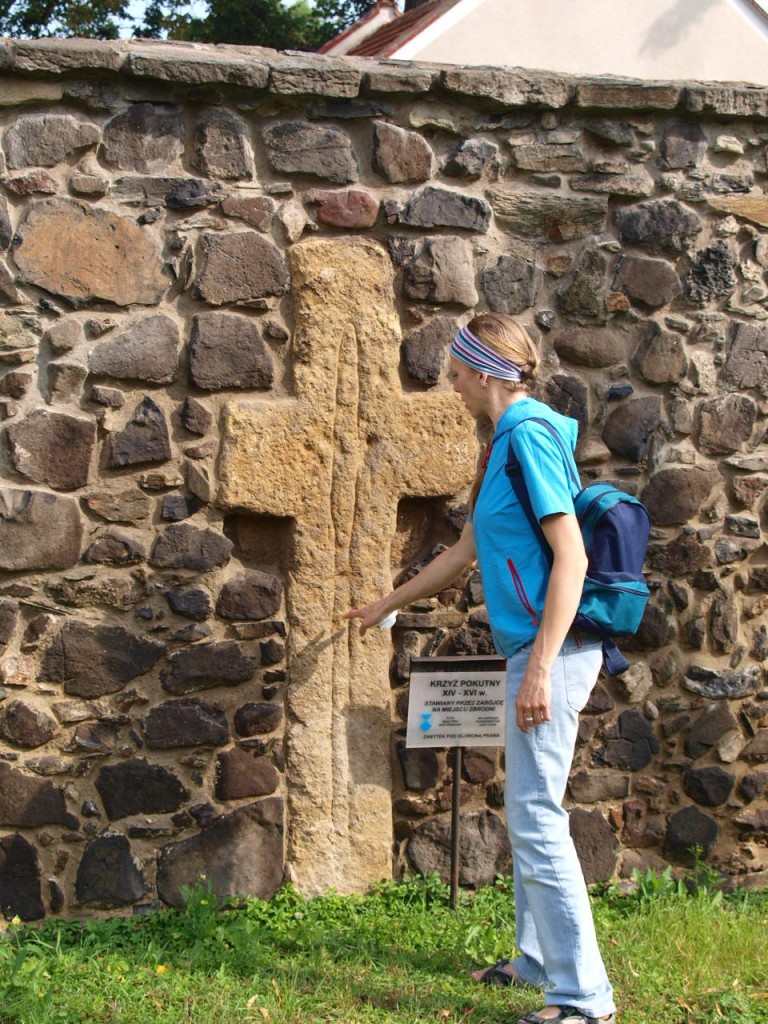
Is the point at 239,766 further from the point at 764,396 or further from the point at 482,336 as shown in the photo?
the point at 764,396

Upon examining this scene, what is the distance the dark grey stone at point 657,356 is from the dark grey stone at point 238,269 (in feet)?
3.97

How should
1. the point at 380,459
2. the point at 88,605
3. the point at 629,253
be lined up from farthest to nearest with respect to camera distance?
the point at 629,253
the point at 380,459
the point at 88,605

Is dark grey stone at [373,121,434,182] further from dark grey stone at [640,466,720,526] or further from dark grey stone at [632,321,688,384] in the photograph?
dark grey stone at [640,466,720,526]

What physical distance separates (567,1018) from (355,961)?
0.69m

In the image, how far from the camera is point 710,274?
388cm

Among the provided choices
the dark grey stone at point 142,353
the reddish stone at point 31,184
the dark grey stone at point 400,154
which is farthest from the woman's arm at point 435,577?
the reddish stone at point 31,184

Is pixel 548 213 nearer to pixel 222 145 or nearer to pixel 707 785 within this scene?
pixel 222 145

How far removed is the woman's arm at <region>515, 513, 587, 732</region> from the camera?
2.59 m

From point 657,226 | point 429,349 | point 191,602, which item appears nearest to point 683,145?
point 657,226

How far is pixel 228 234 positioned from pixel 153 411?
0.58 meters

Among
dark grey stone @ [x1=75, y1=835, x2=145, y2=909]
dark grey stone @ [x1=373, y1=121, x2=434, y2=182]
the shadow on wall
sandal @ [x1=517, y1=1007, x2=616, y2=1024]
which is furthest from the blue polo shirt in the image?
the shadow on wall

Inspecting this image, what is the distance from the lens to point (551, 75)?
145 inches

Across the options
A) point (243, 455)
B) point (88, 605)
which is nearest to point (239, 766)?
point (88, 605)

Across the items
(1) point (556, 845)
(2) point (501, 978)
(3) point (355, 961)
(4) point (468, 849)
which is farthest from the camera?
(4) point (468, 849)
